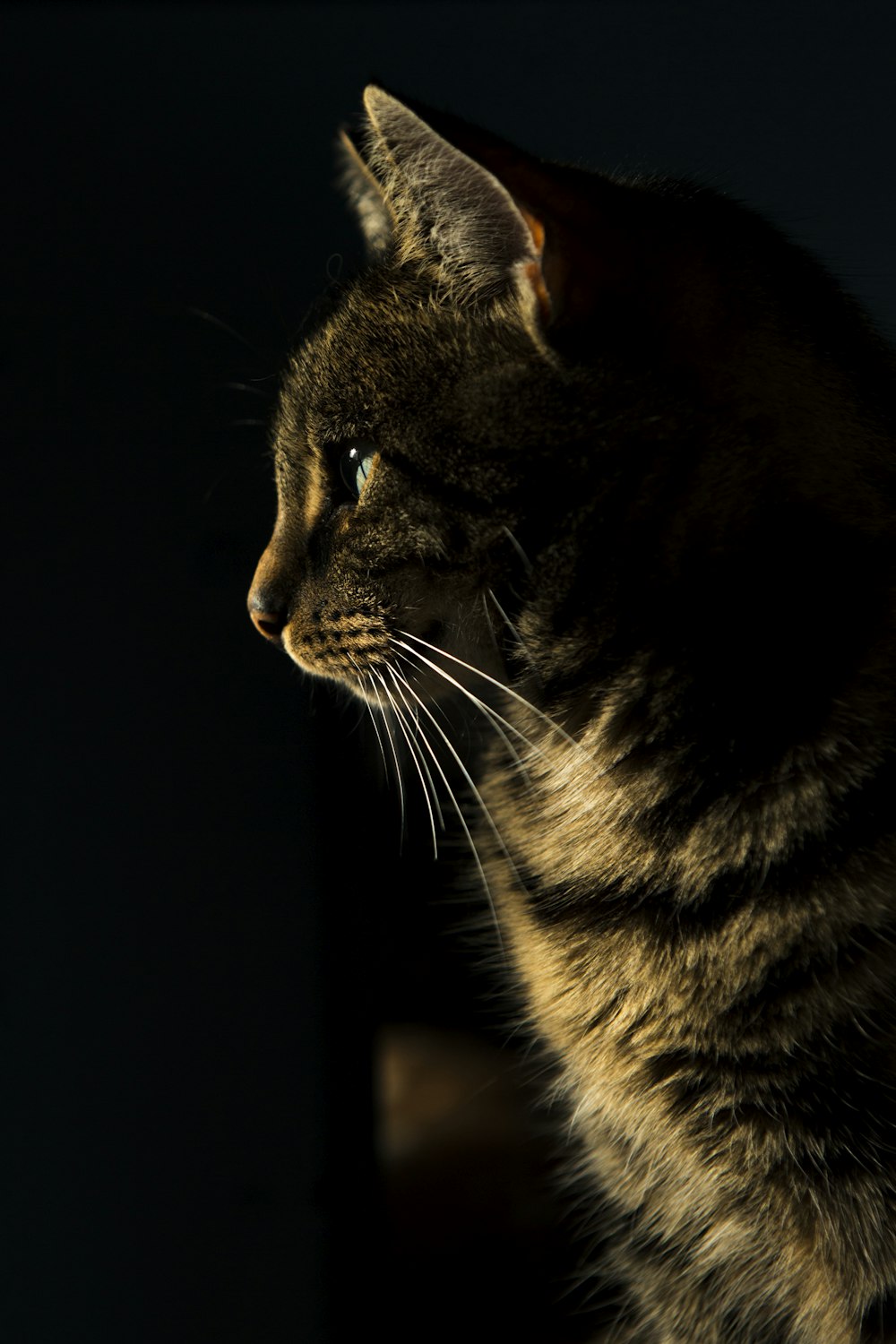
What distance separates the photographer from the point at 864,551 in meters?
0.61

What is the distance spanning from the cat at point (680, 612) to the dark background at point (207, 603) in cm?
21

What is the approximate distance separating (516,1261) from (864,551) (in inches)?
34.1

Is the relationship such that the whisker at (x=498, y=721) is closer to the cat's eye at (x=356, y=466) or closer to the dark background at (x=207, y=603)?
the cat's eye at (x=356, y=466)

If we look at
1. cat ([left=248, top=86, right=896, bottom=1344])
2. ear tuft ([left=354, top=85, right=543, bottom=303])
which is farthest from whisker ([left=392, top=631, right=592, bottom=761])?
ear tuft ([left=354, top=85, right=543, bottom=303])

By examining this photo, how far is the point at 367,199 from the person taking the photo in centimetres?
80

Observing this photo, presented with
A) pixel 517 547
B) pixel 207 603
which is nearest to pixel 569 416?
pixel 517 547

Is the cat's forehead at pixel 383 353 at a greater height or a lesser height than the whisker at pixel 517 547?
greater

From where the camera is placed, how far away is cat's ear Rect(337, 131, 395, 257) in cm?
74

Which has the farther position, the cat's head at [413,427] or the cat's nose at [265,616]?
the cat's nose at [265,616]

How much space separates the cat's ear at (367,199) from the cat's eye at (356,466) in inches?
6.3

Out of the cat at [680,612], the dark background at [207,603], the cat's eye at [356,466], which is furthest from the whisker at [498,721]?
the dark background at [207,603]

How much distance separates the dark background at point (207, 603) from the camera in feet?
2.38

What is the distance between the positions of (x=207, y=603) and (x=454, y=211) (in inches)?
16.7

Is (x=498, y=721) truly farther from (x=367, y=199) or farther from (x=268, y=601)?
(x=367, y=199)
